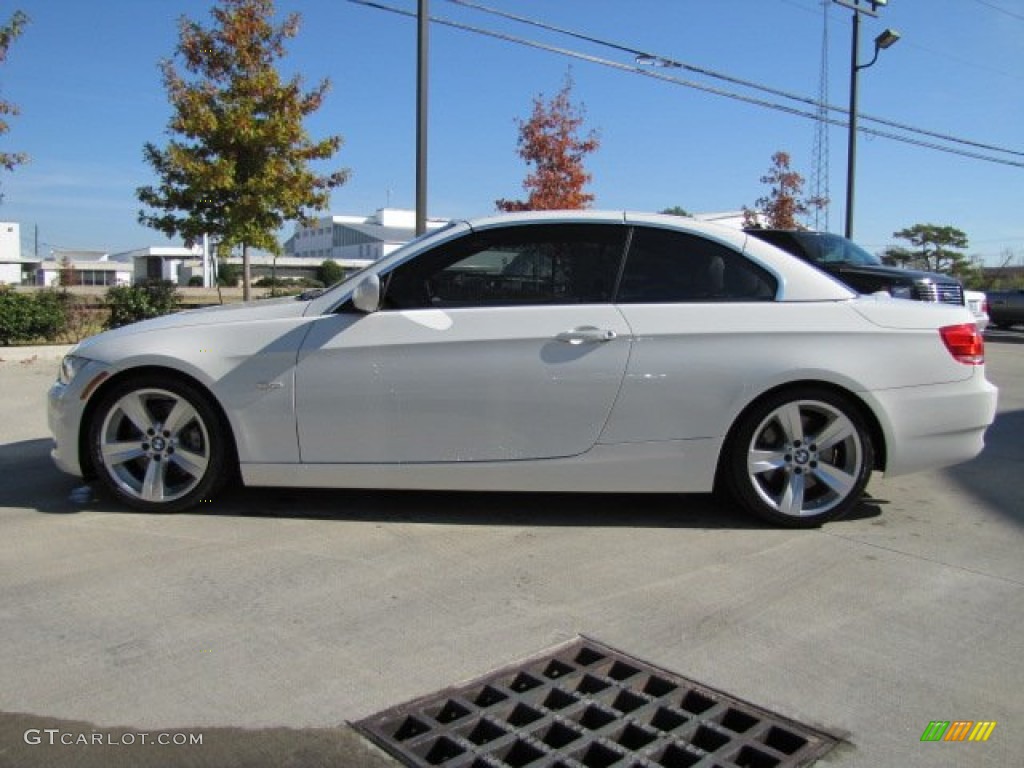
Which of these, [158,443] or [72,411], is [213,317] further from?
[72,411]

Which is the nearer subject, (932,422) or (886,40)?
(932,422)

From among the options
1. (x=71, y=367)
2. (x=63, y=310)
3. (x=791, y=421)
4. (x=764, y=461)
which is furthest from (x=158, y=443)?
(x=63, y=310)

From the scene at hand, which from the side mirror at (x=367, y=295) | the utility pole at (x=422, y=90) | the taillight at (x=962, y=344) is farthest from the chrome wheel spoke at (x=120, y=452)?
the utility pole at (x=422, y=90)

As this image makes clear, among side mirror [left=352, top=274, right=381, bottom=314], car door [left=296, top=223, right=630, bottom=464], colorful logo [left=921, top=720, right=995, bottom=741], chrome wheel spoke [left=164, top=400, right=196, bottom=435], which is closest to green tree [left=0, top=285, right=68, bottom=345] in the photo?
chrome wheel spoke [left=164, top=400, right=196, bottom=435]

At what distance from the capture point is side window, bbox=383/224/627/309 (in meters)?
4.62

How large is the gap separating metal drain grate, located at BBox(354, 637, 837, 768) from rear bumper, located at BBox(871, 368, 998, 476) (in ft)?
7.46

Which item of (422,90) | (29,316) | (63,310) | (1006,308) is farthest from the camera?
(1006,308)

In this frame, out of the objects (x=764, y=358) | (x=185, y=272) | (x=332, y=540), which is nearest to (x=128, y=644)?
(x=332, y=540)

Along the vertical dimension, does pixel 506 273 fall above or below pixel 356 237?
below

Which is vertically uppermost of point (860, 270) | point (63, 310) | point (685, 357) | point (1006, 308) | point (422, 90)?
point (422, 90)

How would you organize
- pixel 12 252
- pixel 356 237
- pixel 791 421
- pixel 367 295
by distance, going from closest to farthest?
pixel 367 295 < pixel 791 421 < pixel 12 252 < pixel 356 237

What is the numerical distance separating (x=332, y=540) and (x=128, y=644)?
4.17 ft

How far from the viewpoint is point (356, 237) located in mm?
91625

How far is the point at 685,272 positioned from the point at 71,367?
10.9 feet
